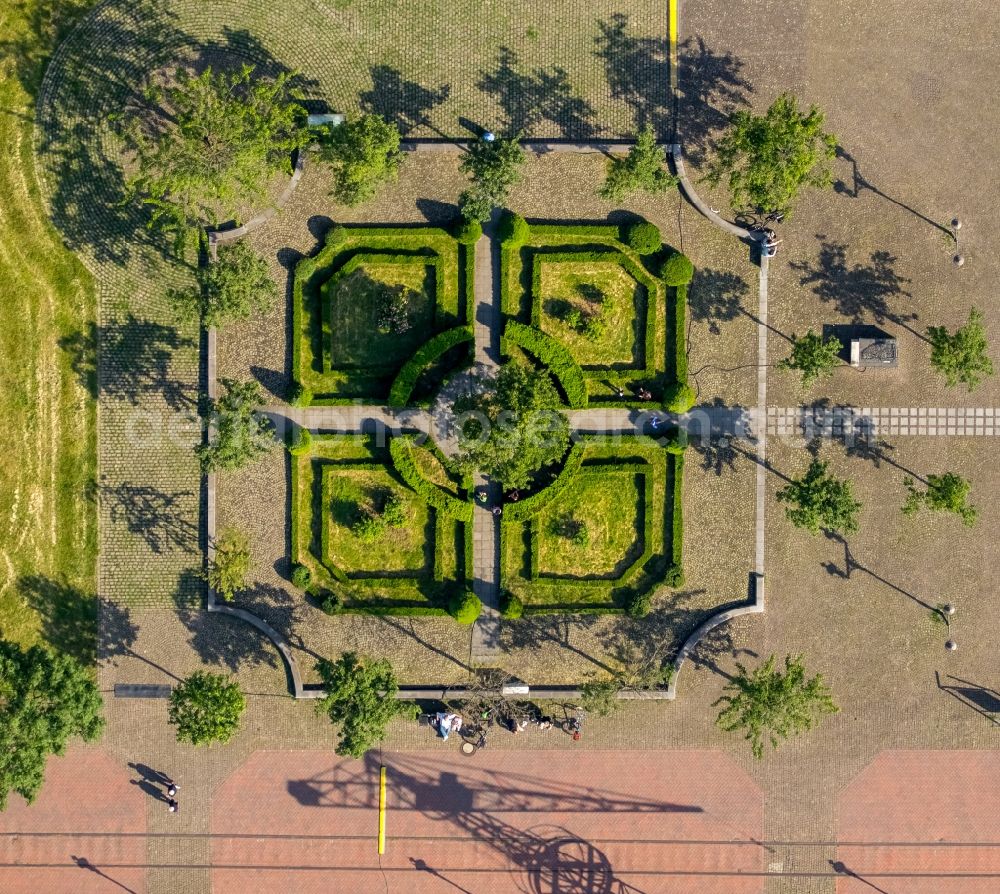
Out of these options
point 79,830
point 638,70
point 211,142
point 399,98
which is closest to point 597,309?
point 638,70

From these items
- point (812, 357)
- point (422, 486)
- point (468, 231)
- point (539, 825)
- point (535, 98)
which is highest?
point (535, 98)

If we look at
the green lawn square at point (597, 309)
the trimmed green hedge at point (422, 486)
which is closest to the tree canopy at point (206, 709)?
the trimmed green hedge at point (422, 486)

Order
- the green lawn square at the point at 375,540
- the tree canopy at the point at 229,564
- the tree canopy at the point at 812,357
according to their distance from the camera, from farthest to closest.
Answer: the green lawn square at the point at 375,540, the tree canopy at the point at 229,564, the tree canopy at the point at 812,357

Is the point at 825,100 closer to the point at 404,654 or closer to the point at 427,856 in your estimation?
the point at 404,654

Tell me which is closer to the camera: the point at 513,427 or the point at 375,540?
the point at 513,427

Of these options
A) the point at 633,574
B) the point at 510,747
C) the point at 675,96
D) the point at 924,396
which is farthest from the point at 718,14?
the point at 510,747

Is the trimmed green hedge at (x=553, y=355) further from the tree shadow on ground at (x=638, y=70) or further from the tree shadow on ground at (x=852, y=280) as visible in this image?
the tree shadow on ground at (x=852, y=280)

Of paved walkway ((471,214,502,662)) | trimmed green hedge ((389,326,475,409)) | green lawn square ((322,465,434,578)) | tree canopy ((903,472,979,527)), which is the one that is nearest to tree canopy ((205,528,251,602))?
green lawn square ((322,465,434,578))

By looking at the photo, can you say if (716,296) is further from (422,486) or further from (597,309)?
(422,486)
